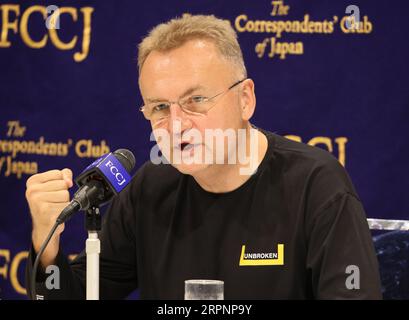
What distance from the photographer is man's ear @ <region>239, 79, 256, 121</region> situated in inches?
88.0

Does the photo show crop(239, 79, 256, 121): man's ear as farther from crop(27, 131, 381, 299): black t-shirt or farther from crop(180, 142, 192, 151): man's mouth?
crop(180, 142, 192, 151): man's mouth

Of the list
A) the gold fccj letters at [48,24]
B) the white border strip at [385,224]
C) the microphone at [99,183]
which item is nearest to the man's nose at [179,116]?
the microphone at [99,183]

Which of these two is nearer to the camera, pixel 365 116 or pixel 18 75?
pixel 365 116

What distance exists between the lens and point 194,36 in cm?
214

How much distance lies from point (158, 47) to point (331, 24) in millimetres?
1259

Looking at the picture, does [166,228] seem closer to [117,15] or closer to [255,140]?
[255,140]

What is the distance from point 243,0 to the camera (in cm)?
319

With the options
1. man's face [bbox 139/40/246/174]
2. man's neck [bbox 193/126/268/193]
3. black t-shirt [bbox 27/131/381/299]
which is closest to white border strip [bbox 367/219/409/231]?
black t-shirt [bbox 27/131/381/299]

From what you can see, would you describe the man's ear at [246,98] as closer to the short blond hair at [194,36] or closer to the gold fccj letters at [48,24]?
the short blond hair at [194,36]

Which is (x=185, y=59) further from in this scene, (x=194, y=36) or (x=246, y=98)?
(x=246, y=98)

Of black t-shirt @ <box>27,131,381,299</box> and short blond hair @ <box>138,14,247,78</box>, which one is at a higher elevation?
short blond hair @ <box>138,14,247,78</box>

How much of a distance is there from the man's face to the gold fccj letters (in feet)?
3.89
